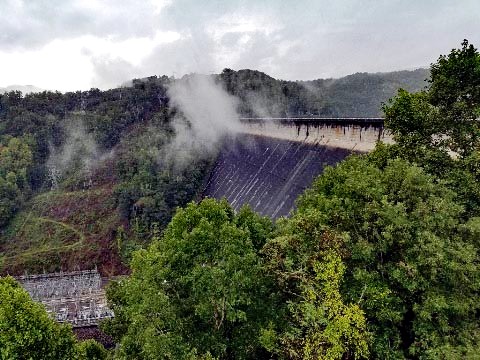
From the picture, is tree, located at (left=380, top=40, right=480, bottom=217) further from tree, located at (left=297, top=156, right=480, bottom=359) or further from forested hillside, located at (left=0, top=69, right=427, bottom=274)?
forested hillside, located at (left=0, top=69, right=427, bottom=274)

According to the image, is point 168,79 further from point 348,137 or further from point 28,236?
point 348,137

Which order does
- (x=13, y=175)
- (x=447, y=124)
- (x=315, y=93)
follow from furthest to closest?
(x=315, y=93) < (x=13, y=175) < (x=447, y=124)

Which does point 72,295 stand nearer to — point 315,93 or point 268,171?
point 268,171

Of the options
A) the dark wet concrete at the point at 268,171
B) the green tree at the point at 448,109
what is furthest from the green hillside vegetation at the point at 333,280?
the dark wet concrete at the point at 268,171

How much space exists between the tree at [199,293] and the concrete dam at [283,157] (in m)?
18.1

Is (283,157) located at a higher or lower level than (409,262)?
lower

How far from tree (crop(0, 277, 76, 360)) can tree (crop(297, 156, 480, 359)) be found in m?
11.0

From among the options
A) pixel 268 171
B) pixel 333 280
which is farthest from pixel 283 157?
pixel 333 280

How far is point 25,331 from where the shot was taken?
1653cm

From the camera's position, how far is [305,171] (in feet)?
145

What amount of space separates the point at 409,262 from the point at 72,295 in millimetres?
47467

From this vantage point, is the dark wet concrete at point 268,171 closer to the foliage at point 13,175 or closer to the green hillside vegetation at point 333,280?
the green hillside vegetation at point 333,280

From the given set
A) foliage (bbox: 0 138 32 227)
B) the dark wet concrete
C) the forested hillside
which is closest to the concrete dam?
the dark wet concrete

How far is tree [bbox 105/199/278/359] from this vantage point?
50.3 ft
